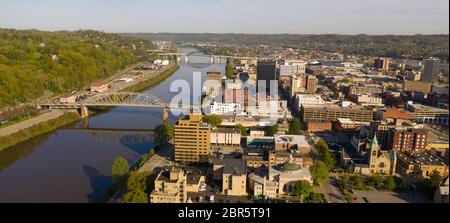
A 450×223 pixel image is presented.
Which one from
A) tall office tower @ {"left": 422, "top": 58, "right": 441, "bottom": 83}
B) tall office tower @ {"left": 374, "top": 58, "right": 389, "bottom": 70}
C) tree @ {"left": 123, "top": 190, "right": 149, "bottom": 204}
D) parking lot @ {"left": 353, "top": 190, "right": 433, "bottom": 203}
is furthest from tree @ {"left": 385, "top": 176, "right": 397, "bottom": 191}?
tall office tower @ {"left": 374, "top": 58, "right": 389, "bottom": 70}

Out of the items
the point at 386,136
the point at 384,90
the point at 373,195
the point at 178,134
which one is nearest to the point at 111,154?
the point at 178,134

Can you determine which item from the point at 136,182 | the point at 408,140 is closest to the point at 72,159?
the point at 136,182

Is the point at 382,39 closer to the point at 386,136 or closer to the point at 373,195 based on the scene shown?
the point at 386,136

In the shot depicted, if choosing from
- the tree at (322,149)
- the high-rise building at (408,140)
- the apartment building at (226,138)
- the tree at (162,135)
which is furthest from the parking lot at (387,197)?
the tree at (162,135)

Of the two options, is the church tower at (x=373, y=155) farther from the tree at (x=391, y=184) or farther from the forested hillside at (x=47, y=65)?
the forested hillside at (x=47, y=65)

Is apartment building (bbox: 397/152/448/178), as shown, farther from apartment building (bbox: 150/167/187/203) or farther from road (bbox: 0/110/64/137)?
road (bbox: 0/110/64/137)

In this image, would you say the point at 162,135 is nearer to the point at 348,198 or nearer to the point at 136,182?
the point at 136,182
